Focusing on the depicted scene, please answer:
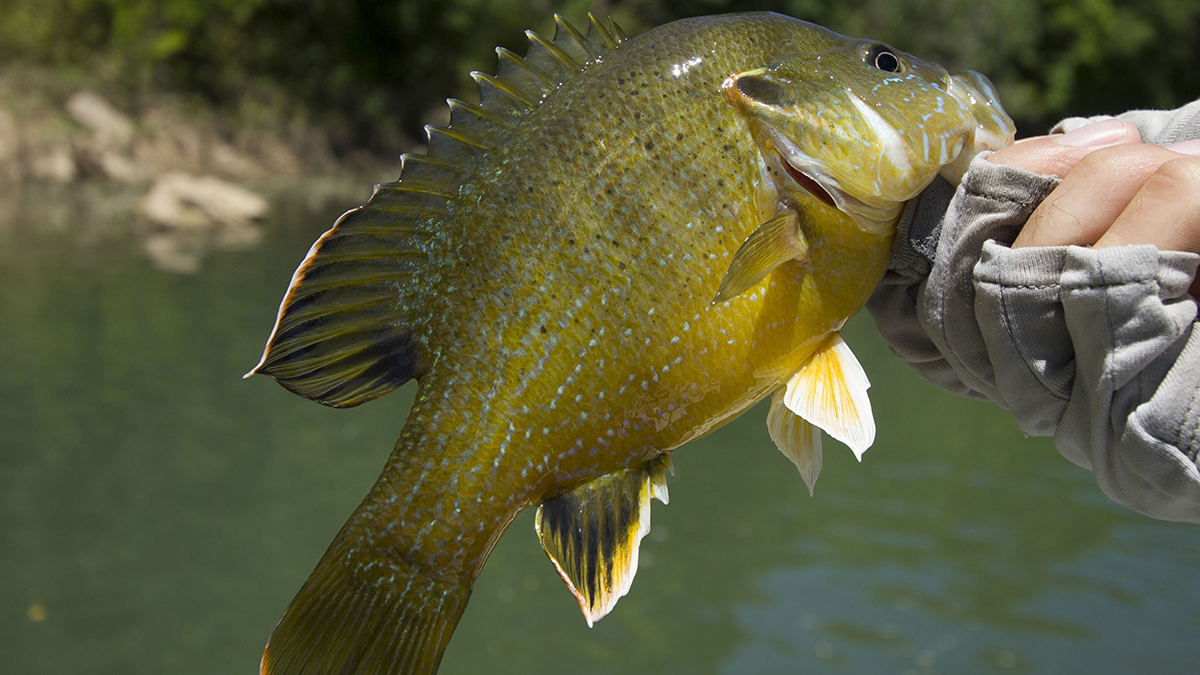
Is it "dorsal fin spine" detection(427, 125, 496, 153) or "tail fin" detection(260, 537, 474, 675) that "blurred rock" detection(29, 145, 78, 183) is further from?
"tail fin" detection(260, 537, 474, 675)

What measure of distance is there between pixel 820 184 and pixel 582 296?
1.50 feet

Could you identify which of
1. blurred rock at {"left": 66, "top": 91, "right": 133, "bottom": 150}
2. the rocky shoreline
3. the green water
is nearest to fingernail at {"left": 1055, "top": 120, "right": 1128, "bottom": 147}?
the green water

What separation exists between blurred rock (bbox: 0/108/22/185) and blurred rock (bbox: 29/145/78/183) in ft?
0.99

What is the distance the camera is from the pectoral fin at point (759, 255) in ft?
4.77

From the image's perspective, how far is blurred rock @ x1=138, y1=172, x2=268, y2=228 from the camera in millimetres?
19766

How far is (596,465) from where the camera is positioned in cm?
152

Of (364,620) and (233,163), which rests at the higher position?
(233,163)

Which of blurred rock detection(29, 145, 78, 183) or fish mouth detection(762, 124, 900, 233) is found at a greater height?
blurred rock detection(29, 145, 78, 183)

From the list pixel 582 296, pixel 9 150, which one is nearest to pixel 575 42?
pixel 582 296

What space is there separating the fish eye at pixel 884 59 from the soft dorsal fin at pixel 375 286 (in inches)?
26.0

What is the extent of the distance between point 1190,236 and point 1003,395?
0.39 metres

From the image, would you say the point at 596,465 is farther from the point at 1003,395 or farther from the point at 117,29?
the point at 117,29

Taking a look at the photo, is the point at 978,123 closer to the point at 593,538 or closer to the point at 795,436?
the point at 795,436

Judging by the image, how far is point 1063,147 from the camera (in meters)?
1.58
